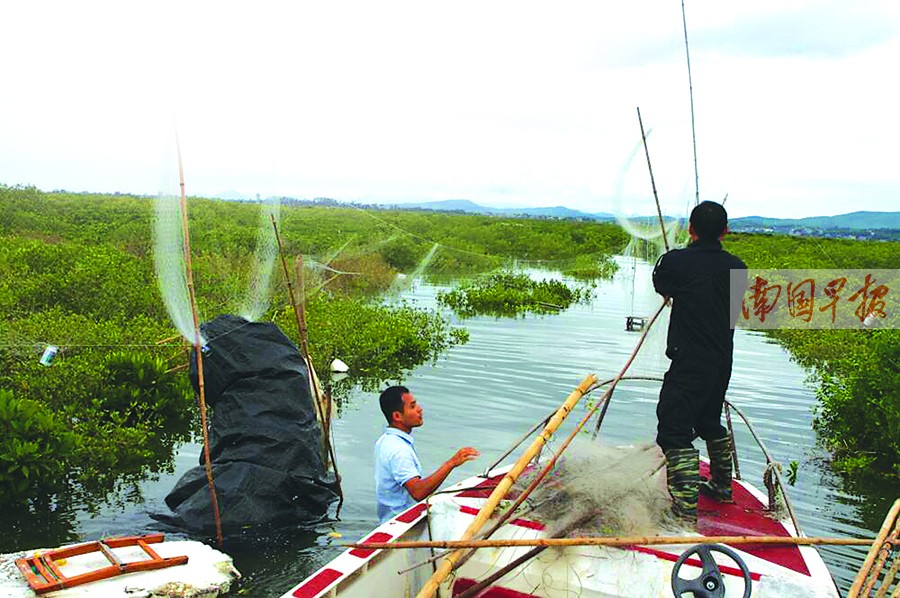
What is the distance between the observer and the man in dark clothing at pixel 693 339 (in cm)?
413

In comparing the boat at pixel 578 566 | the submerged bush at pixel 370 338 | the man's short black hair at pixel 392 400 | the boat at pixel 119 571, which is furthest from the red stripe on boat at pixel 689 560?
the submerged bush at pixel 370 338

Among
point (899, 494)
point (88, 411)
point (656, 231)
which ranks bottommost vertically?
point (899, 494)

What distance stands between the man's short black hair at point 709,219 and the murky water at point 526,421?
1.20 meters

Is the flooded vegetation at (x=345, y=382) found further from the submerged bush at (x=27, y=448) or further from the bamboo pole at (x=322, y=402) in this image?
the bamboo pole at (x=322, y=402)

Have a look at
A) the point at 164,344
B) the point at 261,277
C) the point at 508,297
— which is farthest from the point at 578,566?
the point at 508,297

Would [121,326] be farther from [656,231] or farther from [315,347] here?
[656,231]

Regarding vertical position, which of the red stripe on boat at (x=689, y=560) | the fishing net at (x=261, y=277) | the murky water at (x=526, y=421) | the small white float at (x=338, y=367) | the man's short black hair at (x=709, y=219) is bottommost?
the murky water at (x=526, y=421)

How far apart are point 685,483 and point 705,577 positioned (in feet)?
2.71

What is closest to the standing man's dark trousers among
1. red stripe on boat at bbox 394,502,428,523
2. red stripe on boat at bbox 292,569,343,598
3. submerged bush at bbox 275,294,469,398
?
red stripe on boat at bbox 394,502,428,523

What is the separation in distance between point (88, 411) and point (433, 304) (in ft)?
41.4

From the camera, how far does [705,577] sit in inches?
131

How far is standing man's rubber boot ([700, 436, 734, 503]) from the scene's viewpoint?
4.49 meters

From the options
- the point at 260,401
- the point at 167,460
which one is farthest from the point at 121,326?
the point at 260,401

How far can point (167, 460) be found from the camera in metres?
7.57
